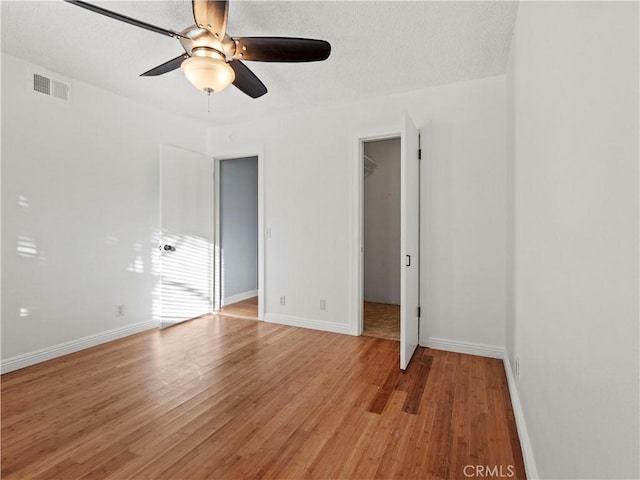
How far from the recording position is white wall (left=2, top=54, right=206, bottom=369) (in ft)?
9.03

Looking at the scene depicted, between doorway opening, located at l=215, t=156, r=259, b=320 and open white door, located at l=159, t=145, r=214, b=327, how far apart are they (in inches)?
9.8

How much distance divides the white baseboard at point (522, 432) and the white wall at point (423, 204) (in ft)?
2.42

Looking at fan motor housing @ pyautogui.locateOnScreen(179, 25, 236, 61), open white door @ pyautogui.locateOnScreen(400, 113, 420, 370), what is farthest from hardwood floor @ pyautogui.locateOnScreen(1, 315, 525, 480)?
fan motor housing @ pyautogui.locateOnScreen(179, 25, 236, 61)

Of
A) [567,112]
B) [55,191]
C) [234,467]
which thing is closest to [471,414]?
[234,467]

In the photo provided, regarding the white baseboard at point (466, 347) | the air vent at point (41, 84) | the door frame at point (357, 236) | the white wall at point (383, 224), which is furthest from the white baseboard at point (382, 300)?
the air vent at point (41, 84)

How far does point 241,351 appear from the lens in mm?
3146

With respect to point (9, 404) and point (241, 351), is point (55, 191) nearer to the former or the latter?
point (9, 404)

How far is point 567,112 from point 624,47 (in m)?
0.43

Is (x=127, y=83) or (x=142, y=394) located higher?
(x=127, y=83)

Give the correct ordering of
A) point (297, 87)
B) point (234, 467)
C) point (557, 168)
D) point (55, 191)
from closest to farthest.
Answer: point (557, 168) < point (234, 467) < point (55, 191) < point (297, 87)

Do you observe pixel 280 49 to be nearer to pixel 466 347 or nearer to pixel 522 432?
pixel 522 432

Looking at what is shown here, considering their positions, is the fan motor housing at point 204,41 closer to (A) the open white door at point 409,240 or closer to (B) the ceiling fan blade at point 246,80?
(B) the ceiling fan blade at point 246,80

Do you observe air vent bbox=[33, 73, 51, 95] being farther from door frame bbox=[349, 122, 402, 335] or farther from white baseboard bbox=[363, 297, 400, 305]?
white baseboard bbox=[363, 297, 400, 305]

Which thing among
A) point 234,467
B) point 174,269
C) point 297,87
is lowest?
point 234,467
